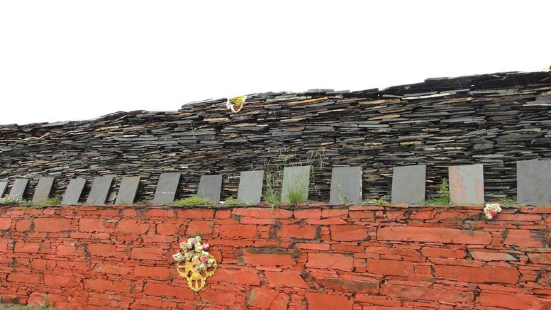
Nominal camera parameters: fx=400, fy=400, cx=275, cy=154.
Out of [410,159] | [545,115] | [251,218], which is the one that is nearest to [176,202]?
[251,218]

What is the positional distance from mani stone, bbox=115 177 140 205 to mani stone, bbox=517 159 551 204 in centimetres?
514

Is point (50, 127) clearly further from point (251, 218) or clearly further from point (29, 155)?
point (251, 218)

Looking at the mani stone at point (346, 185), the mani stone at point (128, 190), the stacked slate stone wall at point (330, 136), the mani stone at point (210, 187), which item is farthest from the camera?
the mani stone at point (128, 190)

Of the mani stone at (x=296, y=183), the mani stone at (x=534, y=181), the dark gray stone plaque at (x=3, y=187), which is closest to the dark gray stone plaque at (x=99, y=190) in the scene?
the dark gray stone plaque at (x=3, y=187)

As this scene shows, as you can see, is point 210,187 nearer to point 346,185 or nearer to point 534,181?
point 346,185

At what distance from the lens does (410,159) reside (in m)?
4.84

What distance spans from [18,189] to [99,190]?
2.09 metres

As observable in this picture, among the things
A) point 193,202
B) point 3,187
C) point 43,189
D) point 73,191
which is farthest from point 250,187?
point 3,187

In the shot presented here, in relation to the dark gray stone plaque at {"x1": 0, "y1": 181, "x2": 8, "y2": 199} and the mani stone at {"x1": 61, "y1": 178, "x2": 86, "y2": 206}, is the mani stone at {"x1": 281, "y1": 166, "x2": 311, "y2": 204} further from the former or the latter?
the dark gray stone plaque at {"x1": 0, "y1": 181, "x2": 8, "y2": 199}

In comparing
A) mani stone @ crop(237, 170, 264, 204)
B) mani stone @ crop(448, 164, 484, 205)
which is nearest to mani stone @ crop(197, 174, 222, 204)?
mani stone @ crop(237, 170, 264, 204)

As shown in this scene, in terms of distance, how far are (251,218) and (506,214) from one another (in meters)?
2.79

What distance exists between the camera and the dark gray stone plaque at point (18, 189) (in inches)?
287

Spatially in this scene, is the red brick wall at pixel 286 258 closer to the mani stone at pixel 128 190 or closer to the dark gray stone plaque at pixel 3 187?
the mani stone at pixel 128 190

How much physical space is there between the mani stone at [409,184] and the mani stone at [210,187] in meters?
2.44
